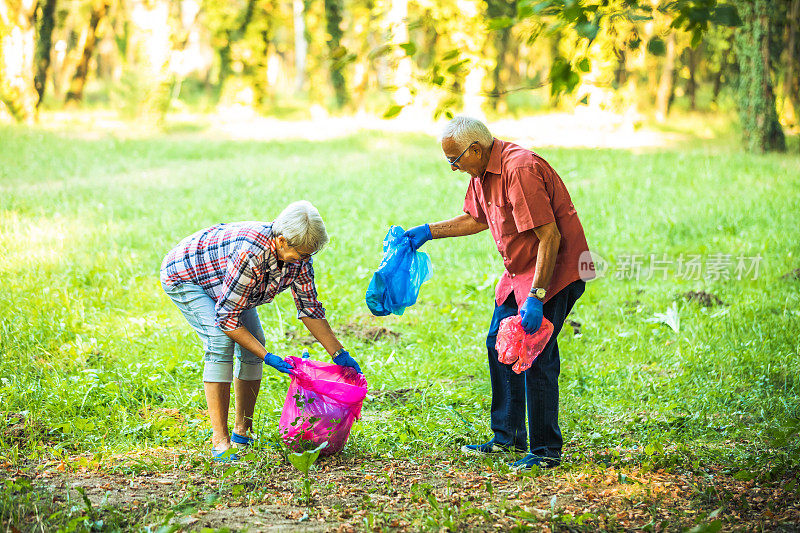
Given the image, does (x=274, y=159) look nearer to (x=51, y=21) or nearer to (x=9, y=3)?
(x=9, y=3)

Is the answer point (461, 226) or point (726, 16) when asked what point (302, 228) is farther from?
point (726, 16)

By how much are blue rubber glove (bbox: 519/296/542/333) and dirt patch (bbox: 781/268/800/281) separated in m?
4.74

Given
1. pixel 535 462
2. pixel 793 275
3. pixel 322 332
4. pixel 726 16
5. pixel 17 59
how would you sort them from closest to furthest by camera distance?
pixel 726 16
pixel 535 462
pixel 322 332
pixel 793 275
pixel 17 59

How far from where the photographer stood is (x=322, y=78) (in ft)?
78.1

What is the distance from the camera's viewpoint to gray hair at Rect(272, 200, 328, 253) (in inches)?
136

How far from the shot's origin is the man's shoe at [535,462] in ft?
12.3

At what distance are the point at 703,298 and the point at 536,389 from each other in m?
3.64

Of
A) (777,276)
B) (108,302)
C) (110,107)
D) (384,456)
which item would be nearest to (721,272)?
(777,276)

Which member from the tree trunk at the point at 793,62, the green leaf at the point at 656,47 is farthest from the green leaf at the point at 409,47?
the tree trunk at the point at 793,62

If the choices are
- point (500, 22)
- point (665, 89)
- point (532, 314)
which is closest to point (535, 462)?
point (532, 314)

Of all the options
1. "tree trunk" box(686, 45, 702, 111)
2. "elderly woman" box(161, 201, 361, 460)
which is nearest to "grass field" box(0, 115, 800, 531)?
"elderly woman" box(161, 201, 361, 460)

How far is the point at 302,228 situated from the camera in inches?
136

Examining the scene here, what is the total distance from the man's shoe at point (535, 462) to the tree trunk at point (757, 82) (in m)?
12.5

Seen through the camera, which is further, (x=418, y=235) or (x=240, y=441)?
(x=418, y=235)
